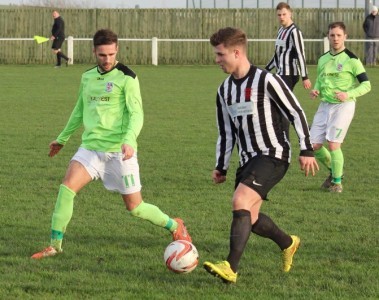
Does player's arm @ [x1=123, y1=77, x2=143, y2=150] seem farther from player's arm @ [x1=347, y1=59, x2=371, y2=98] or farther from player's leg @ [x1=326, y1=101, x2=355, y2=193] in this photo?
player's leg @ [x1=326, y1=101, x2=355, y2=193]

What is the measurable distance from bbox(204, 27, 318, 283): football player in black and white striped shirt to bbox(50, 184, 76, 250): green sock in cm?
139

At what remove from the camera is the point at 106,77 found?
24.9ft

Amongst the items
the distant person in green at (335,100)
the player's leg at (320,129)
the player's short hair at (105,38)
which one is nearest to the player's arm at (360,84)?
the distant person in green at (335,100)

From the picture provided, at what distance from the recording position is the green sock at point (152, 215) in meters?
7.68

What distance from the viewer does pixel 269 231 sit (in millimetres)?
7090

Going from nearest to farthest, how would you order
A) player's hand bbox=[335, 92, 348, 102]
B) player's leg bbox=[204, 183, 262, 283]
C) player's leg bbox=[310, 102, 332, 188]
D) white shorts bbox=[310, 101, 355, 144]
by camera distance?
Answer: player's leg bbox=[204, 183, 262, 283], player's hand bbox=[335, 92, 348, 102], white shorts bbox=[310, 101, 355, 144], player's leg bbox=[310, 102, 332, 188]

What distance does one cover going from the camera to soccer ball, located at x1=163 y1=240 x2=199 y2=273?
22.4 ft

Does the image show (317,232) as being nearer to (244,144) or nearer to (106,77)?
(244,144)

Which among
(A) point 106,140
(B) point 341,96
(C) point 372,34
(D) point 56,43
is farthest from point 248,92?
(C) point 372,34

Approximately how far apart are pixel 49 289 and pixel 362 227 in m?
3.33

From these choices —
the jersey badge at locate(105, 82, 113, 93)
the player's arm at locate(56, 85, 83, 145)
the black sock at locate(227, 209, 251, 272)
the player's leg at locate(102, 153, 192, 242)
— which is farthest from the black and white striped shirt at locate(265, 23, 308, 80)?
the black sock at locate(227, 209, 251, 272)

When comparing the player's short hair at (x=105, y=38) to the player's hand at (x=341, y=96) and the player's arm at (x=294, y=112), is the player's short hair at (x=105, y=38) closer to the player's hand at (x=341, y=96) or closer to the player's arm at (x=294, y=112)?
the player's arm at (x=294, y=112)

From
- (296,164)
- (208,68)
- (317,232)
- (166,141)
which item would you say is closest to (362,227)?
(317,232)

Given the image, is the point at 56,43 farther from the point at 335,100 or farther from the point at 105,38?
the point at 105,38
